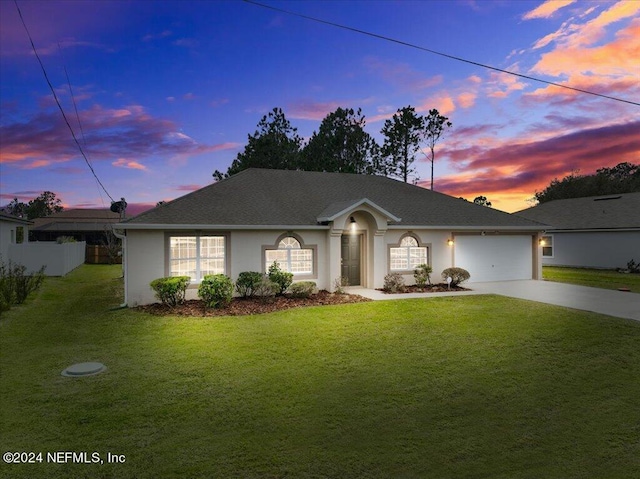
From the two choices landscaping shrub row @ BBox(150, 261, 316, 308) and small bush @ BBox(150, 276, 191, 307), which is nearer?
small bush @ BBox(150, 276, 191, 307)

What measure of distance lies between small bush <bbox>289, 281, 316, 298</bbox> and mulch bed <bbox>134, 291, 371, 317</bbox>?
0.72 ft

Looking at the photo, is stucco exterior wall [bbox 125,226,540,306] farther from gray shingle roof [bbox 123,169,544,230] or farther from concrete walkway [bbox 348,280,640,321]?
concrete walkway [bbox 348,280,640,321]

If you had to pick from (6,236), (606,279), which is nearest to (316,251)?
(606,279)

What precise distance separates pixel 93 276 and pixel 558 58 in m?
26.9

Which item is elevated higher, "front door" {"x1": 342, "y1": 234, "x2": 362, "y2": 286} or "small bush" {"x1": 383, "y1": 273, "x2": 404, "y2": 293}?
"front door" {"x1": 342, "y1": 234, "x2": 362, "y2": 286}

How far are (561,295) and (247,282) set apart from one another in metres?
12.1

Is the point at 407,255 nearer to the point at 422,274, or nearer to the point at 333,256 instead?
the point at 422,274

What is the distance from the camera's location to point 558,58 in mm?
14906

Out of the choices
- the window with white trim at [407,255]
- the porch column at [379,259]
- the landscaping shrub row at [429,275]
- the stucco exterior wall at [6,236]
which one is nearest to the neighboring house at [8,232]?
the stucco exterior wall at [6,236]

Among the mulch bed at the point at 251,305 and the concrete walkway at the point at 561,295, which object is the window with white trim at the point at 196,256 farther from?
the concrete walkway at the point at 561,295

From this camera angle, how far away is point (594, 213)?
93.5 ft

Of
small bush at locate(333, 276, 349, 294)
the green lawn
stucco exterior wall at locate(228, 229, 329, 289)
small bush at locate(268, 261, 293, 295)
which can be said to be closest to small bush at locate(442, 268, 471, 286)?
small bush at locate(333, 276, 349, 294)

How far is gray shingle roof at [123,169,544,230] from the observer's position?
14.5 m

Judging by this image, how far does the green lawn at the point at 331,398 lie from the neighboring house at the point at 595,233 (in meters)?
18.3
